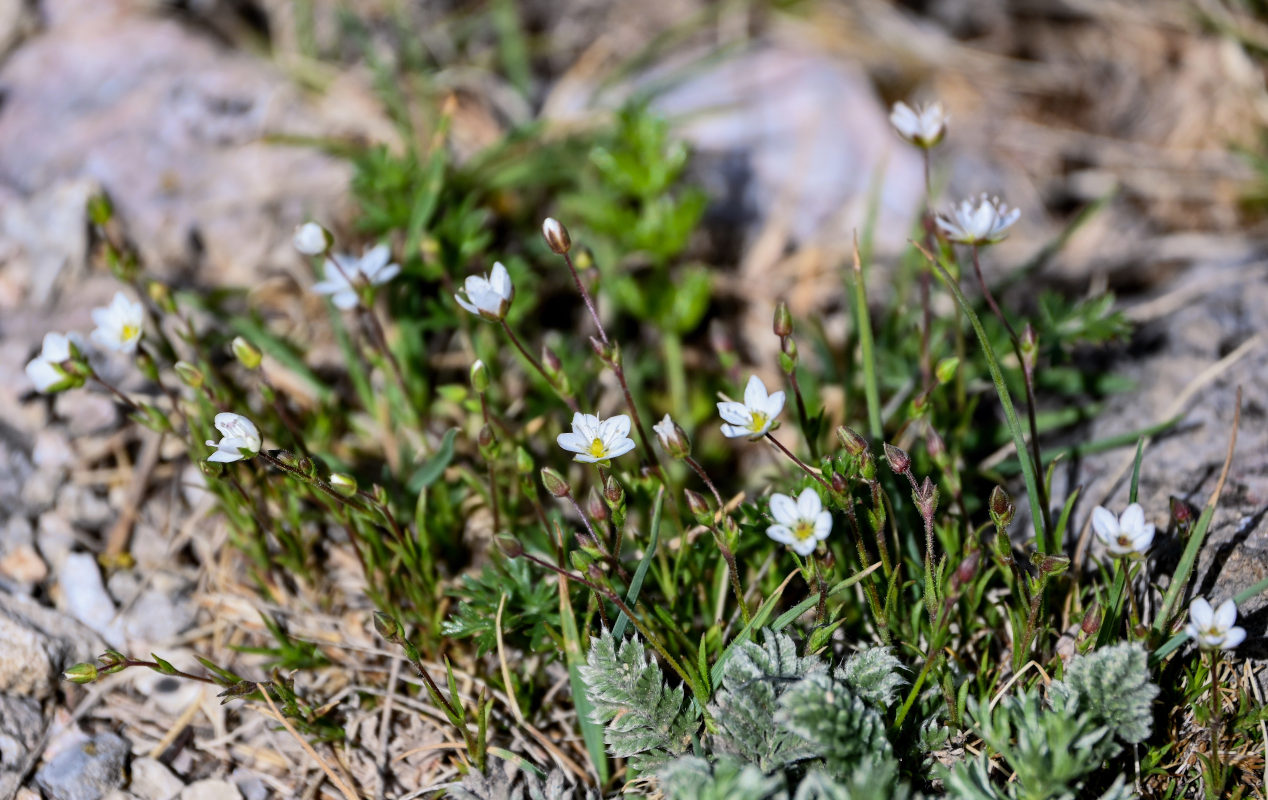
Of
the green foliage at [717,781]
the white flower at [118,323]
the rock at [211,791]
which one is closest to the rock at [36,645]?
the rock at [211,791]

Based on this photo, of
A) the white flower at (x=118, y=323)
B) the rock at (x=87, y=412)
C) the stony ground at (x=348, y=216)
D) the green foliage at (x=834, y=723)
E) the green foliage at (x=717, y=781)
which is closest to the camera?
the green foliage at (x=717, y=781)

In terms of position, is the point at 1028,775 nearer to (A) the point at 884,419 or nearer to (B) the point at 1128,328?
(A) the point at 884,419

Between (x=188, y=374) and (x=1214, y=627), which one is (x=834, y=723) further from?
(x=188, y=374)

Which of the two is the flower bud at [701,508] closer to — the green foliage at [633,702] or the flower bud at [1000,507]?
the green foliage at [633,702]

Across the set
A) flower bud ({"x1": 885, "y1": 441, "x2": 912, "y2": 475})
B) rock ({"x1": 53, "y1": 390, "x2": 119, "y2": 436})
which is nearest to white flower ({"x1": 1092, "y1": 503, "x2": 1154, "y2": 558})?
flower bud ({"x1": 885, "y1": 441, "x2": 912, "y2": 475})

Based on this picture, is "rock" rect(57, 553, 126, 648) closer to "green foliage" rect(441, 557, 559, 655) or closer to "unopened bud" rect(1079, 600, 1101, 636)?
"green foliage" rect(441, 557, 559, 655)
